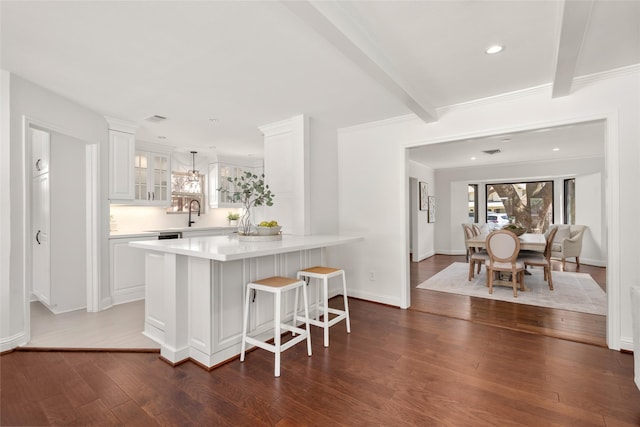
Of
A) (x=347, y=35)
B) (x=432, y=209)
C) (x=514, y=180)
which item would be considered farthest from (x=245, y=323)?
(x=514, y=180)

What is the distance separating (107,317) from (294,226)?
2.36 m

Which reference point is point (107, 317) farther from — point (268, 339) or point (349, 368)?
point (349, 368)

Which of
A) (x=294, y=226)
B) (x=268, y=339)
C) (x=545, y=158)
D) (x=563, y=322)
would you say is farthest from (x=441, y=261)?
(x=268, y=339)

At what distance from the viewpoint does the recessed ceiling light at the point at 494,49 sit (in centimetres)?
221

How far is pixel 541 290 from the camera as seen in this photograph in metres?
4.56

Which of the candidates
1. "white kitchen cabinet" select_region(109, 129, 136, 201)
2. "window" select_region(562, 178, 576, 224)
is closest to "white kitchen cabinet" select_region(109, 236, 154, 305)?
"white kitchen cabinet" select_region(109, 129, 136, 201)

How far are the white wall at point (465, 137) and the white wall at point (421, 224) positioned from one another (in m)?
3.34

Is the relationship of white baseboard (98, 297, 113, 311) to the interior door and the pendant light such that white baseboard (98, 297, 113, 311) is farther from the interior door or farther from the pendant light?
the pendant light

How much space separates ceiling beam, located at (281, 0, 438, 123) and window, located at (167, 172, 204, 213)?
4544 millimetres

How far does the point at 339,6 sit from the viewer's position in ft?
5.75

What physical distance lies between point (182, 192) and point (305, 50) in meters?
4.44

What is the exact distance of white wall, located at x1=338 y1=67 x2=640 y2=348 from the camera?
8.50ft

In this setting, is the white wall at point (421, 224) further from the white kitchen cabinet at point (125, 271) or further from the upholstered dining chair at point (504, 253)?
the white kitchen cabinet at point (125, 271)

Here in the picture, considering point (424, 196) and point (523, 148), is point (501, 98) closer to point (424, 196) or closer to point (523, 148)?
point (523, 148)
